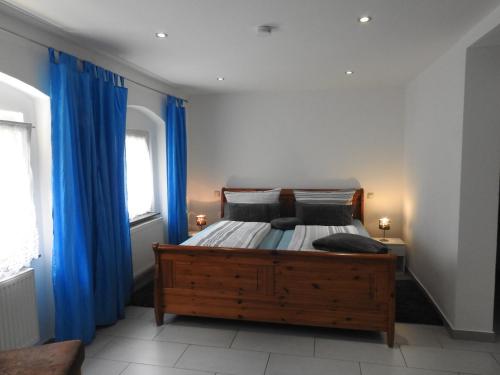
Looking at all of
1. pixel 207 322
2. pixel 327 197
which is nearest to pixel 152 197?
pixel 207 322

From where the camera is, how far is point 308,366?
2.44 metres

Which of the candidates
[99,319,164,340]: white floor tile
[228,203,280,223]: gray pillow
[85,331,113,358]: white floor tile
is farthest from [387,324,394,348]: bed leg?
[85,331,113,358]: white floor tile

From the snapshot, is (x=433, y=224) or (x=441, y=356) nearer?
(x=441, y=356)

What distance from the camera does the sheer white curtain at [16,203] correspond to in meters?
2.39

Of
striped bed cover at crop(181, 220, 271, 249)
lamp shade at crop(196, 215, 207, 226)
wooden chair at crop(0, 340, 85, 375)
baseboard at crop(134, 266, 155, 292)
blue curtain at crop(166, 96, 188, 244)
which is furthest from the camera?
lamp shade at crop(196, 215, 207, 226)

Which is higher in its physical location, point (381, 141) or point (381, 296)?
point (381, 141)

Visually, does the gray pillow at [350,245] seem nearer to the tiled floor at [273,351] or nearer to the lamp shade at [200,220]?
the tiled floor at [273,351]

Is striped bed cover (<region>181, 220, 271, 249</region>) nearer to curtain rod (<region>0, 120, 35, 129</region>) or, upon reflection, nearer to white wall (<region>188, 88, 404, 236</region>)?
white wall (<region>188, 88, 404, 236</region>)

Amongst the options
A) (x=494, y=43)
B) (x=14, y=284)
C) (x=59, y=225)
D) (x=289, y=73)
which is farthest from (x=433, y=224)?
(x=14, y=284)

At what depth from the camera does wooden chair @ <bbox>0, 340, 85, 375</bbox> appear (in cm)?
131

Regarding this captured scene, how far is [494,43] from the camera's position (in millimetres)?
2506

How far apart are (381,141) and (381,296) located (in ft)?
8.41

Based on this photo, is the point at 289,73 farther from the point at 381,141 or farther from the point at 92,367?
the point at 92,367

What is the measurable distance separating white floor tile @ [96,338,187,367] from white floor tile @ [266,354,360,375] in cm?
72
